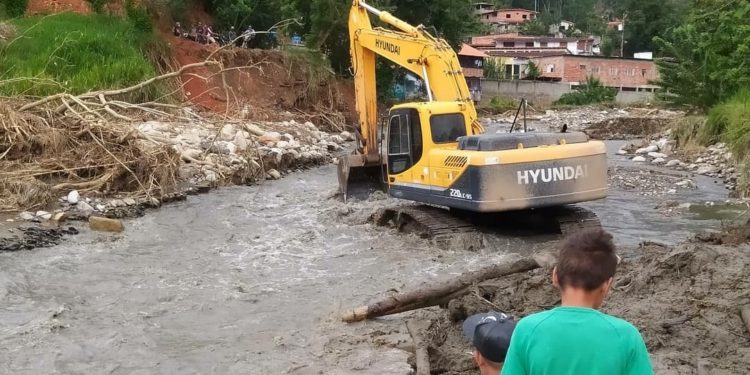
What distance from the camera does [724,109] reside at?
2116 centimetres

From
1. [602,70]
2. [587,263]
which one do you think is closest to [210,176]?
[587,263]

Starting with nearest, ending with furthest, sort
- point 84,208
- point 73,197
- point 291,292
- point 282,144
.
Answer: point 291,292 < point 84,208 < point 73,197 < point 282,144

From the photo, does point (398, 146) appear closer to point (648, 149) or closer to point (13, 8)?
point (648, 149)

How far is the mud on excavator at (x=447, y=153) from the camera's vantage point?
1036 cm

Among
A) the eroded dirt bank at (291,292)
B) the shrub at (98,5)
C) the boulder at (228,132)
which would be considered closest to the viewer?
the eroded dirt bank at (291,292)

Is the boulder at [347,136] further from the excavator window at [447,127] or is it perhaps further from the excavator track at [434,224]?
the excavator window at [447,127]

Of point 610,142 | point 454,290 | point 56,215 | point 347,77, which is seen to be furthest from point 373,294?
point 347,77

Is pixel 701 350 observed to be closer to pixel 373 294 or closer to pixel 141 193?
pixel 373 294

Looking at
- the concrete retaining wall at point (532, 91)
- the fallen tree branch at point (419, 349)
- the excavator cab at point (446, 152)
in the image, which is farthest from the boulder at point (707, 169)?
the concrete retaining wall at point (532, 91)

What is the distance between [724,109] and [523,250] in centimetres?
1312

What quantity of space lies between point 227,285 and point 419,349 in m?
4.02

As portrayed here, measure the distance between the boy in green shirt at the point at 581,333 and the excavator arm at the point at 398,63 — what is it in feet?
30.1

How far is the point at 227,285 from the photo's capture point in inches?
368

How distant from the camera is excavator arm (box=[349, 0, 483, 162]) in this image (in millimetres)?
12250
